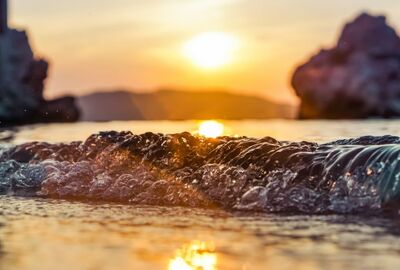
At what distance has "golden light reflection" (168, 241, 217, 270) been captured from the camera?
4.85m

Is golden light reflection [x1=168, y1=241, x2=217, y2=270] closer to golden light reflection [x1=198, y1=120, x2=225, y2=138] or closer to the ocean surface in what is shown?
the ocean surface

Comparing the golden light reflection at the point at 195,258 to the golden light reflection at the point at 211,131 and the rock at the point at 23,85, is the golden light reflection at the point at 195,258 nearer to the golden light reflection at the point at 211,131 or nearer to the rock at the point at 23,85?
the golden light reflection at the point at 211,131

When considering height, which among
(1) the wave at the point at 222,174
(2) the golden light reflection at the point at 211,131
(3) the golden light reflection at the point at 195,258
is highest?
(2) the golden light reflection at the point at 211,131

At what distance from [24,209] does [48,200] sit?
89 centimetres

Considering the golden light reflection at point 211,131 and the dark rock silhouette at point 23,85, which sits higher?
the dark rock silhouette at point 23,85

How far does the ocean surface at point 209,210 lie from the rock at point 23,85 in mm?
84680

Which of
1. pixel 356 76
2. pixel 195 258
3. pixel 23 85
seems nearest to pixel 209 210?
pixel 195 258

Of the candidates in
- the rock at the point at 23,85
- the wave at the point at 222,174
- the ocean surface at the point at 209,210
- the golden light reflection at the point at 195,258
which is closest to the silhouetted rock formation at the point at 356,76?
the rock at the point at 23,85

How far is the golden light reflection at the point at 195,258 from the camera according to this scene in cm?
485

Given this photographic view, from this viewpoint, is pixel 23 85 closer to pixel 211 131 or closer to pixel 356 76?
pixel 356 76

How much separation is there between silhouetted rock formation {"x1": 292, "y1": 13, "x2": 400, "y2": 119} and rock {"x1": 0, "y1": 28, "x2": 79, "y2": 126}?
1499 inches

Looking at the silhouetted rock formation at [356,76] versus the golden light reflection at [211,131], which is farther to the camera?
the silhouetted rock formation at [356,76]

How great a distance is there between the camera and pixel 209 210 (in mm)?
7672

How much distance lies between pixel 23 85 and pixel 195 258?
102m
